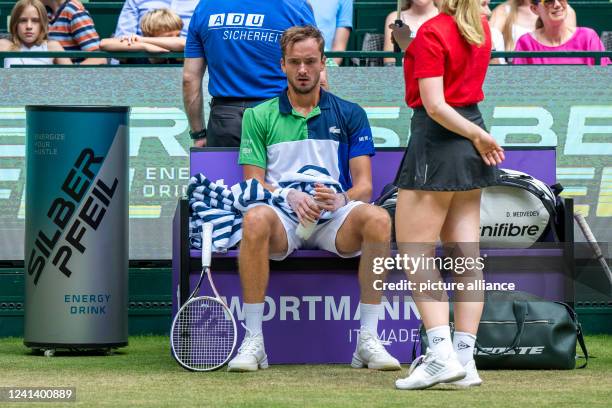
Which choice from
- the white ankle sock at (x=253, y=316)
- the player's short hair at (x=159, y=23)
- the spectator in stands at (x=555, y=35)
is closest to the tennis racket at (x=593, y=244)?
the white ankle sock at (x=253, y=316)

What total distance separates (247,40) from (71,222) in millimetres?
1373

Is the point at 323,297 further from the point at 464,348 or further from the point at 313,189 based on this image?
the point at 464,348

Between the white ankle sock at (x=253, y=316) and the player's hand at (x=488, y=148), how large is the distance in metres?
1.45

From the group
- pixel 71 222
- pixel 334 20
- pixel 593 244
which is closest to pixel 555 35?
pixel 334 20

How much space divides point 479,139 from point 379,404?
3.75 feet

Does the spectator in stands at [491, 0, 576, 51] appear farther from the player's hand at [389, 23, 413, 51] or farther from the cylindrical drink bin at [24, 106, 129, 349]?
the cylindrical drink bin at [24, 106, 129, 349]

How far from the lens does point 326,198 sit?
242 inches

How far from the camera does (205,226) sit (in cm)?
629

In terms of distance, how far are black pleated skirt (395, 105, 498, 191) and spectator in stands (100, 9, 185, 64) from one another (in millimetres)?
3526

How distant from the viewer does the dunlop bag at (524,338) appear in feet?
20.0

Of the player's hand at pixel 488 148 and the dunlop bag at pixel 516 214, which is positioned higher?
the player's hand at pixel 488 148

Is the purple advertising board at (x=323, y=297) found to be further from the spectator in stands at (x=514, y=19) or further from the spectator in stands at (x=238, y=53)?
the spectator in stands at (x=514, y=19)

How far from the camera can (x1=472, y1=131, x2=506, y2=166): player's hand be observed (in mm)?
5219

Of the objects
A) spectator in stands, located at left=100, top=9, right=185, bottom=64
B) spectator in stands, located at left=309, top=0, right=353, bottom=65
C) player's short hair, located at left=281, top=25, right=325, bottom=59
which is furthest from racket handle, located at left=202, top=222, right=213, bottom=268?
spectator in stands, located at left=309, top=0, right=353, bottom=65
